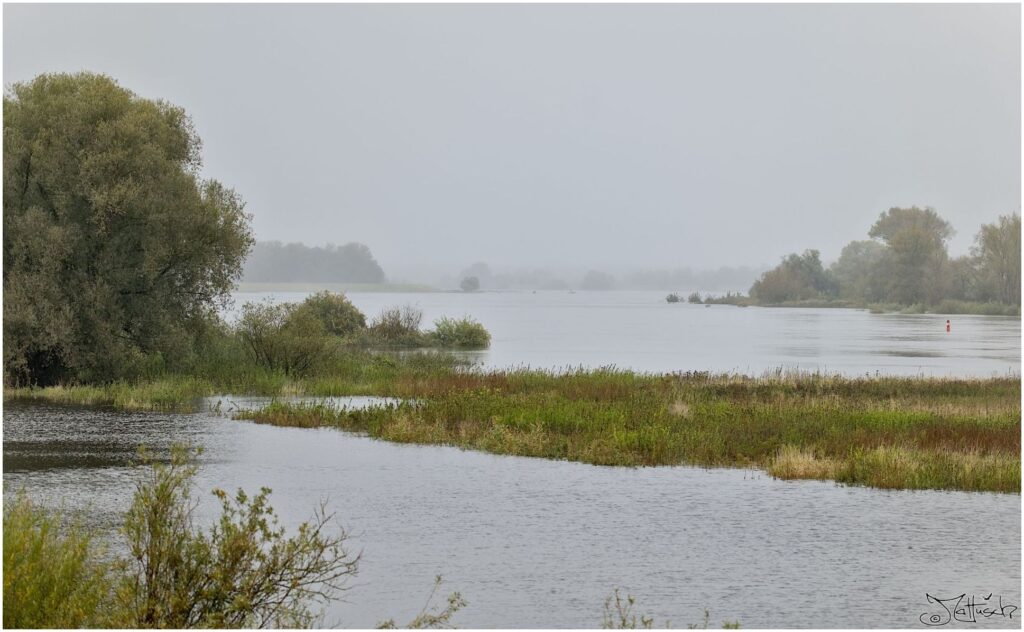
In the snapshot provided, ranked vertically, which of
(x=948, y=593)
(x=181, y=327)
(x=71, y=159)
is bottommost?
(x=948, y=593)

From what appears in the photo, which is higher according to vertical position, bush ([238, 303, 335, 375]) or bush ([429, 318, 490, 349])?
bush ([238, 303, 335, 375])

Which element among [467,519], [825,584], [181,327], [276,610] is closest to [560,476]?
[467,519]

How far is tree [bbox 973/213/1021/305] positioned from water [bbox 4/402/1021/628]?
412 ft

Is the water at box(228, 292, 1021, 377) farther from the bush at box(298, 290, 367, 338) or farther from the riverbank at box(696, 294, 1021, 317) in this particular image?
the riverbank at box(696, 294, 1021, 317)

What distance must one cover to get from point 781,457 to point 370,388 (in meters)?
19.5

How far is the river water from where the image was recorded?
46.1ft

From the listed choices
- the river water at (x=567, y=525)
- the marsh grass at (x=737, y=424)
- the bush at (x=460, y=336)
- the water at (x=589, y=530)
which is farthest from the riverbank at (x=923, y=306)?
the water at (x=589, y=530)

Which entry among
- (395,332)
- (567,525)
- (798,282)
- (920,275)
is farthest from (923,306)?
(567,525)

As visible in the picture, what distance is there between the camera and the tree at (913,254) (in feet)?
A: 479

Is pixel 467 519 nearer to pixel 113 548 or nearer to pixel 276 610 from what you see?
pixel 113 548

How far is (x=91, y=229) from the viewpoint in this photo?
37875mm

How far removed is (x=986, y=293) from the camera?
498 ft

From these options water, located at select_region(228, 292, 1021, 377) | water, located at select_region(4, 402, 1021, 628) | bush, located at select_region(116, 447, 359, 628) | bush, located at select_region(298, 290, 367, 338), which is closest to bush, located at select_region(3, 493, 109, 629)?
bush, located at select_region(116, 447, 359, 628)

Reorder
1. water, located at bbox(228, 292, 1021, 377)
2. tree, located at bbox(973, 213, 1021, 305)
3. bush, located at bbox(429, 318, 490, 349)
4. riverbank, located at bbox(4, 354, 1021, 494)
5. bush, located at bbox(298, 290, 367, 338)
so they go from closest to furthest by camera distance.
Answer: riverbank, located at bbox(4, 354, 1021, 494)
water, located at bbox(228, 292, 1021, 377)
bush, located at bbox(298, 290, 367, 338)
bush, located at bbox(429, 318, 490, 349)
tree, located at bbox(973, 213, 1021, 305)
